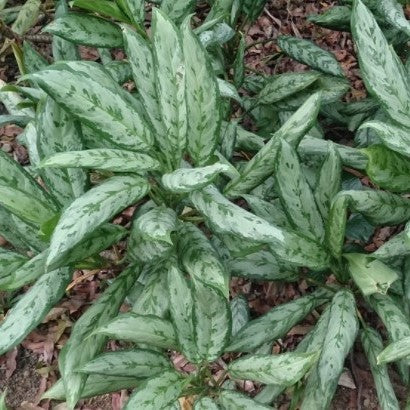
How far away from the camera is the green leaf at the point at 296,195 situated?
4.51ft

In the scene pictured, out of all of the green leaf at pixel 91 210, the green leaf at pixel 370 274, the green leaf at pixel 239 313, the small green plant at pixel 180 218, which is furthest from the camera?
the green leaf at pixel 239 313

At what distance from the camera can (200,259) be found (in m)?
1.31

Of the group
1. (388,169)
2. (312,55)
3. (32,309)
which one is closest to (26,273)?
(32,309)

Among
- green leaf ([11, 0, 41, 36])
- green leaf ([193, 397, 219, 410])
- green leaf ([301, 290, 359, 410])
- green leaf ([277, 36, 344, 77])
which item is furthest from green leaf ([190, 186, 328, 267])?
green leaf ([11, 0, 41, 36])

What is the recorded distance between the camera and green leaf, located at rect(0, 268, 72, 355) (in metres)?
1.29

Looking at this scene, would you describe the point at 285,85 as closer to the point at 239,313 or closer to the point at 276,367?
the point at 239,313

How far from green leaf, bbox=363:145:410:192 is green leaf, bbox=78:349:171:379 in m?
0.59

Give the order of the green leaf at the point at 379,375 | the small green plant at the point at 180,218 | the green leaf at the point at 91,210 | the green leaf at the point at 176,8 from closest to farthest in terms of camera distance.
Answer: the green leaf at the point at 91,210 < the small green plant at the point at 180,218 < the green leaf at the point at 379,375 < the green leaf at the point at 176,8

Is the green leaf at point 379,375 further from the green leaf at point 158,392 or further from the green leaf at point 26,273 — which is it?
the green leaf at point 26,273

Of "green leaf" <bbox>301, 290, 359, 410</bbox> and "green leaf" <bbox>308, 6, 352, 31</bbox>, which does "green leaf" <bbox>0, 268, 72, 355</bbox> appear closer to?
"green leaf" <bbox>301, 290, 359, 410</bbox>

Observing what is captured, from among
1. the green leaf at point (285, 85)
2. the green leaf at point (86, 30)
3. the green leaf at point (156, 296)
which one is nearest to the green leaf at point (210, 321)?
the green leaf at point (156, 296)

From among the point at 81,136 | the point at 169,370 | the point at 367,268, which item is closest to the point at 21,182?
the point at 81,136

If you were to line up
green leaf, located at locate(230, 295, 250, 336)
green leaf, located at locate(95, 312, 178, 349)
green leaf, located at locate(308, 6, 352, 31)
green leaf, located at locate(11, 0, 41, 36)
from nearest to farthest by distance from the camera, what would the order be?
green leaf, located at locate(95, 312, 178, 349) < green leaf, located at locate(230, 295, 250, 336) < green leaf, located at locate(308, 6, 352, 31) < green leaf, located at locate(11, 0, 41, 36)

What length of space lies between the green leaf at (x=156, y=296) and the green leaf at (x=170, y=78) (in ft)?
1.01
